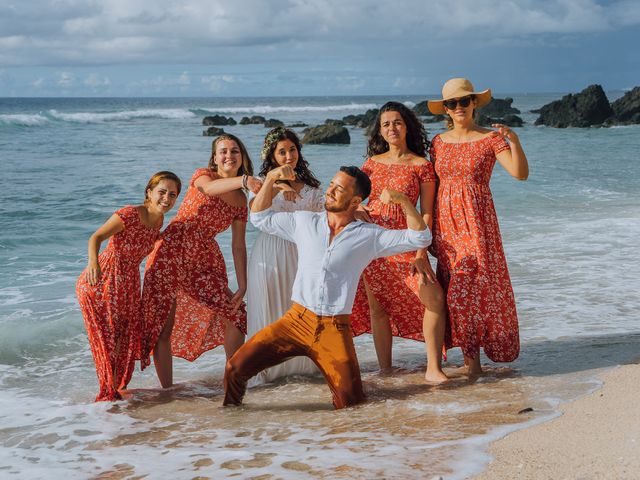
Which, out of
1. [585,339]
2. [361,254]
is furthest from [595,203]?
[361,254]

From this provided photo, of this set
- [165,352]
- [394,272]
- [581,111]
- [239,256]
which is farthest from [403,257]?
[581,111]

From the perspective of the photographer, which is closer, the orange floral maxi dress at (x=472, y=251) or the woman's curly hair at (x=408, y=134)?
the orange floral maxi dress at (x=472, y=251)

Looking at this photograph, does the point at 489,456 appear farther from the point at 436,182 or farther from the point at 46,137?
the point at 46,137

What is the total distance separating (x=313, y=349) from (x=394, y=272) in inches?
38.8

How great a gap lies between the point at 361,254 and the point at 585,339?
255cm

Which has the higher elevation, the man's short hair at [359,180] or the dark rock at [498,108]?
the dark rock at [498,108]

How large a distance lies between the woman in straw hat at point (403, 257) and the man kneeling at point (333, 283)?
1.69ft

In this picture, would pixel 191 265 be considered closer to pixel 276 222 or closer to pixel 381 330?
pixel 276 222

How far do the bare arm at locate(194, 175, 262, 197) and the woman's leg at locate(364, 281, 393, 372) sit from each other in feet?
3.41

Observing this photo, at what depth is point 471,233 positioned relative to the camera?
543 cm

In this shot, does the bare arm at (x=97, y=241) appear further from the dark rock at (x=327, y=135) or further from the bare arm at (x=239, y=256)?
the dark rock at (x=327, y=135)

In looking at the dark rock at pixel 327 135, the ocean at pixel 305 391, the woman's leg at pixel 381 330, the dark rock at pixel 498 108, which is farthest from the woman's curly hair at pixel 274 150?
the dark rock at pixel 498 108

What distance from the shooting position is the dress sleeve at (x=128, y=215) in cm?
534

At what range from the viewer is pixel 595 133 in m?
38.5
